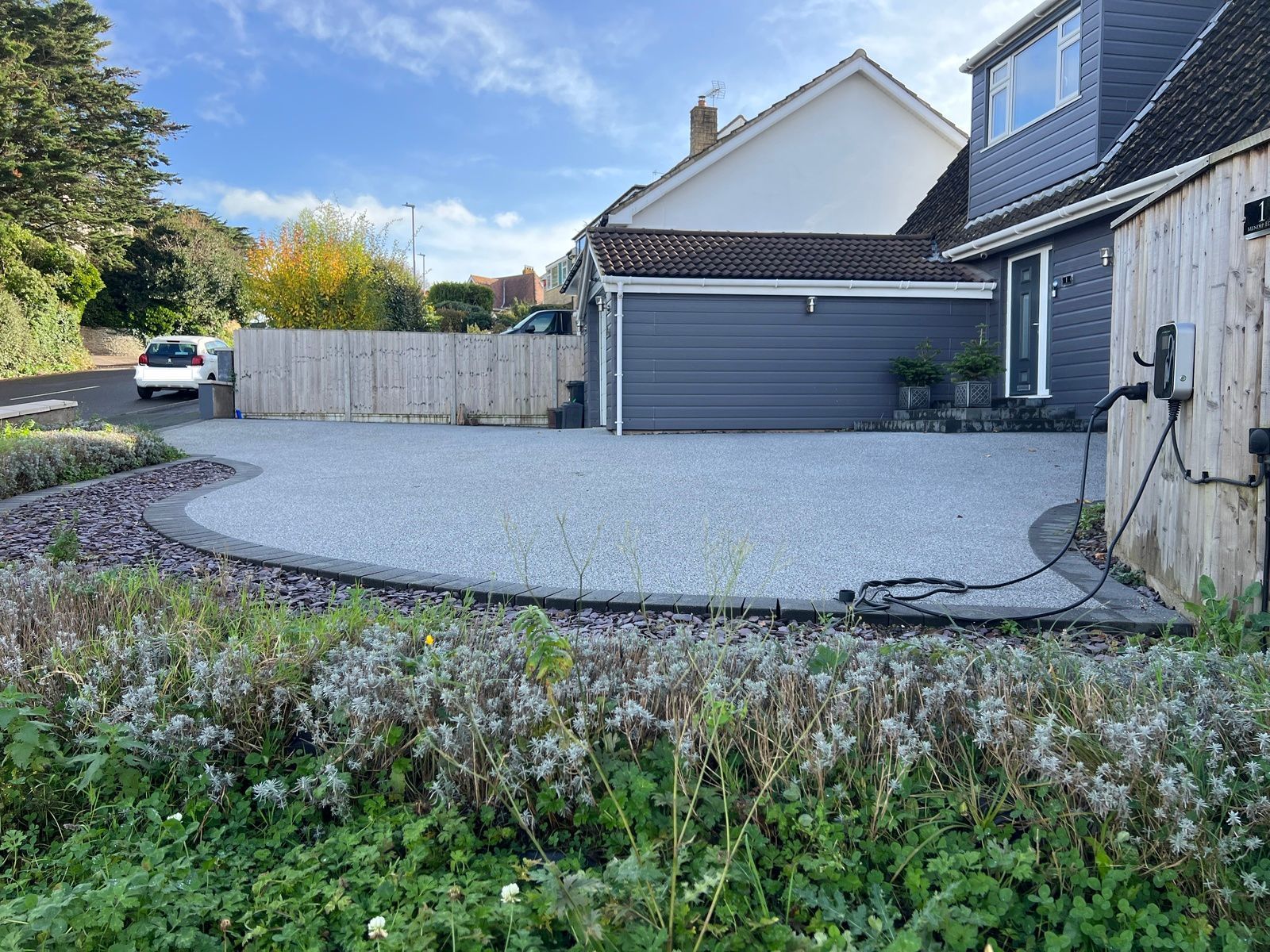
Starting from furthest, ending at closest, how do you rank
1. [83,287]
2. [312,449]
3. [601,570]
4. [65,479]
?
1. [83,287]
2. [312,449]
3. [65,479]
4. [601,570]

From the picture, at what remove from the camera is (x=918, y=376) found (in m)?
13.6

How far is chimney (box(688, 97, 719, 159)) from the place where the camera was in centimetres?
2327

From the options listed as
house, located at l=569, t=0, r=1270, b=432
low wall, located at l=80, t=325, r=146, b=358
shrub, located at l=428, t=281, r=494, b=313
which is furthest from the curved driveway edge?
shrub, located at l=428, t=281, r=494, b=313

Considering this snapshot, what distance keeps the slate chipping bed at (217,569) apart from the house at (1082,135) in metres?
8.45

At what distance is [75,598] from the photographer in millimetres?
3332

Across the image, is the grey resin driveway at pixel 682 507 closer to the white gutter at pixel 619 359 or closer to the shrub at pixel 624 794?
the shrub at pixel 624 794

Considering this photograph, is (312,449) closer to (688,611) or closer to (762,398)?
(762,398)

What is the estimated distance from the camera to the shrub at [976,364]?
485 inches

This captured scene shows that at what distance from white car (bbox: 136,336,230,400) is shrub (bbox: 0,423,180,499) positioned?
9.38 metres

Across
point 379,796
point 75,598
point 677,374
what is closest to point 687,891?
point 379,796

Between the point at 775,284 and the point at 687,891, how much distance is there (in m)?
12.9

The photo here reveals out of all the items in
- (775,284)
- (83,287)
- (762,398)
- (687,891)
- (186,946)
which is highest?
(83,287)

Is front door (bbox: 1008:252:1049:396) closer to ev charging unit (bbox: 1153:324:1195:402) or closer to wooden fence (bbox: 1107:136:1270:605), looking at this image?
wooden fence (bbox: 1107:136:1270:605)

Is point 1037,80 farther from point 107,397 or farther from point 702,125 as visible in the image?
point 107,397
